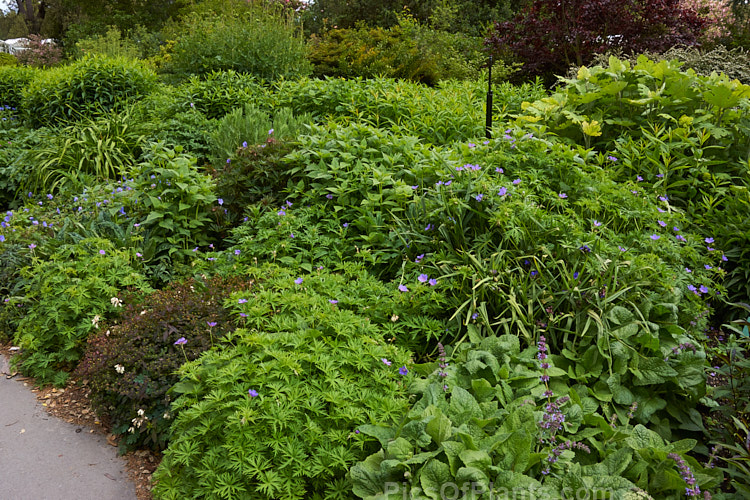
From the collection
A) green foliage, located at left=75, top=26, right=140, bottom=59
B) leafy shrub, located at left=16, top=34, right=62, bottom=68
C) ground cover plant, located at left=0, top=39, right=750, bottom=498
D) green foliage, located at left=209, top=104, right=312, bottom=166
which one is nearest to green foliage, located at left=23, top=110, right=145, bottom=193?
ground cover plant, located at left=0, top=39, right=750, bottom=498

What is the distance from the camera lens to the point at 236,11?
10852 mm

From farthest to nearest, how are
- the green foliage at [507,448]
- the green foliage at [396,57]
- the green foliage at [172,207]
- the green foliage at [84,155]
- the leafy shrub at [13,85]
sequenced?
the green foliage at [396,57] → the leafy shrub at [13,85] → the green foliage at [84,155] → the green foliage at [172,207] → the green foliage at [507,448]

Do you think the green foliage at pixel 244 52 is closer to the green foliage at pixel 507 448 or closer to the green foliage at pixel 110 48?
the green foliage at pixel 110 48

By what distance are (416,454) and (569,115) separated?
3278 mm

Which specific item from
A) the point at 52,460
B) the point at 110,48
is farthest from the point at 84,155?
the point at 110,48

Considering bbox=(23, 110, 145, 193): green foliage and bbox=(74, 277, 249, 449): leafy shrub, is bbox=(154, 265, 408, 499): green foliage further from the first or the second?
bbox=(23, 110, 145, 193): green foliage

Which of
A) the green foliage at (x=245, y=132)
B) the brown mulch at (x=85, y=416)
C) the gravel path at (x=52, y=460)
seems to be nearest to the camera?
the gravel path at (x=52, y=460)

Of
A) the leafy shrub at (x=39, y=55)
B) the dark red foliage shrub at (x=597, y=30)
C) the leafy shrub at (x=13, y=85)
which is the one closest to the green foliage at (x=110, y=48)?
the leafy shrub at (x=13, y=85)

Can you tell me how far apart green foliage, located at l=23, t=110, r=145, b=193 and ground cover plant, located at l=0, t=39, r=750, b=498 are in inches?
16.0

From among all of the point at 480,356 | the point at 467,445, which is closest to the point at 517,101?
the point at 480,356

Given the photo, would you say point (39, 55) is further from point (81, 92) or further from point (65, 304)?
point (65, 304)

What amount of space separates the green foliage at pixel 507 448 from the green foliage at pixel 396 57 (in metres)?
7.28

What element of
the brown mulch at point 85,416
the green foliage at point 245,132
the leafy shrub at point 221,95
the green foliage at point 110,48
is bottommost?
the brown mulch at point 85,416

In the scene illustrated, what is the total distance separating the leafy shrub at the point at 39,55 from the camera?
16641mm
